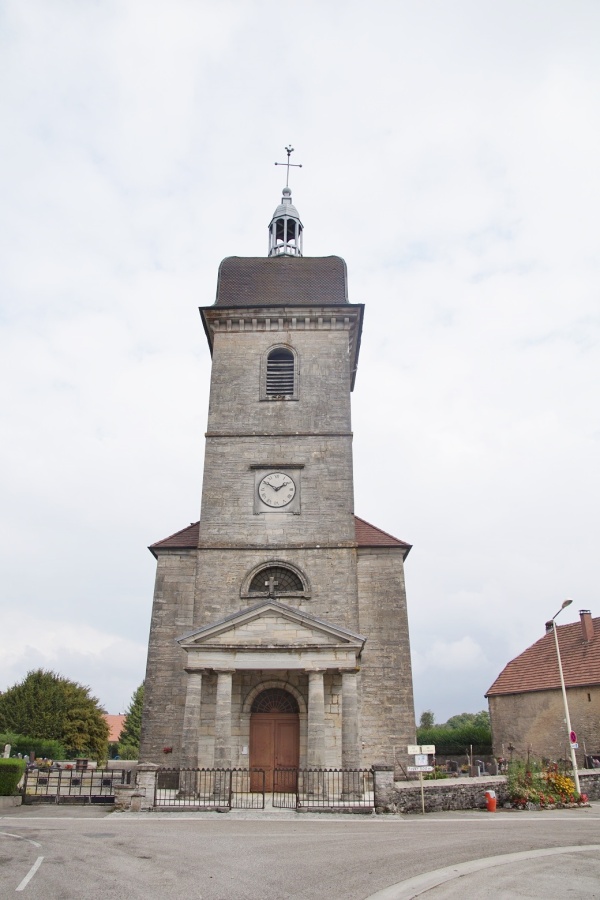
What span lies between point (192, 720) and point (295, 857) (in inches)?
325

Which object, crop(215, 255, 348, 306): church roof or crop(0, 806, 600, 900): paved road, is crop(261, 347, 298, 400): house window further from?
crop(0, 806, 600, 900): paved road

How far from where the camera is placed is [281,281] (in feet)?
80.3

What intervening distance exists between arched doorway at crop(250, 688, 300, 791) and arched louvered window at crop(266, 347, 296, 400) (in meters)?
9.45

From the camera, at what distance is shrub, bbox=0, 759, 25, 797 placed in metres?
Result: 16.4

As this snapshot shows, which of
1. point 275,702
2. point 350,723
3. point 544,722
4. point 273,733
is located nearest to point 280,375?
point 275,702

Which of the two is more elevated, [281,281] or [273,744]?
[281,281]

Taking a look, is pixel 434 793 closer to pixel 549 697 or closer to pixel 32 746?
pixel 549 697

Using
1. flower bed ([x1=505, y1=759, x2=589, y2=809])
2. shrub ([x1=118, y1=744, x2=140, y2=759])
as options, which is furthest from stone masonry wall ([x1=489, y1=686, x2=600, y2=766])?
shrub ([x1=118, y1=744, x2=140, y2=759])

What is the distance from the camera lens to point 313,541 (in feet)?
67.1

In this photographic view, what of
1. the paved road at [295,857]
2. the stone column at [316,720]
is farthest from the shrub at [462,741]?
the paved road at [295,857]

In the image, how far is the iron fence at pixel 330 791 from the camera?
14984 millimetres

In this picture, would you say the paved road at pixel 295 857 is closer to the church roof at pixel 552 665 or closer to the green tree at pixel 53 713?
the church roof at pixel 552 665

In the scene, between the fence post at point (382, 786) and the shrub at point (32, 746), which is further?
the shrub at point (32, 746)

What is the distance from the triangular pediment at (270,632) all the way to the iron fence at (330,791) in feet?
9.42
